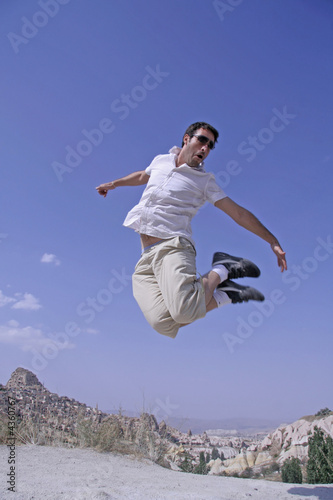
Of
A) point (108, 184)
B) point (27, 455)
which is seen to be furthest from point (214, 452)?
point (108, 184)

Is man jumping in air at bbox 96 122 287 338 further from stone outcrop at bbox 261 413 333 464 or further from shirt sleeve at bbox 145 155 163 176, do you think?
stone outcrop at bbox 261 413 333 464

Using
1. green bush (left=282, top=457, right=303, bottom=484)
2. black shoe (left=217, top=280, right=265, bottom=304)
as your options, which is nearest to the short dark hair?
black shoe (left=217, top=280, right=265, bottom=304)

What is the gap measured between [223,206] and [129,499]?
3.91 m

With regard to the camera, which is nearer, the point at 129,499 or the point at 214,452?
the point at 129,499

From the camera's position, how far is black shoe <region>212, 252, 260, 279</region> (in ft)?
12.3

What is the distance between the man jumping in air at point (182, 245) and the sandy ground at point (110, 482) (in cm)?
286

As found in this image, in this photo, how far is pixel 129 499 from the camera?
4.73m

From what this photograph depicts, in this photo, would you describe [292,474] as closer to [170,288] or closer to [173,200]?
[170,288]

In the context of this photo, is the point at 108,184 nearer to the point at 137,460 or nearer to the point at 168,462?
the point at 137,460

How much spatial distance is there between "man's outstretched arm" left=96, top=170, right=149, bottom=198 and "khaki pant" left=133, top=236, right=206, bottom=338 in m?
0.93

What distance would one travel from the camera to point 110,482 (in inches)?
218

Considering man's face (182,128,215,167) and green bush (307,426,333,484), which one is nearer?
man's face (182,128,215,167)

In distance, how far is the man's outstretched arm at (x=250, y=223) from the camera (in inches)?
136
